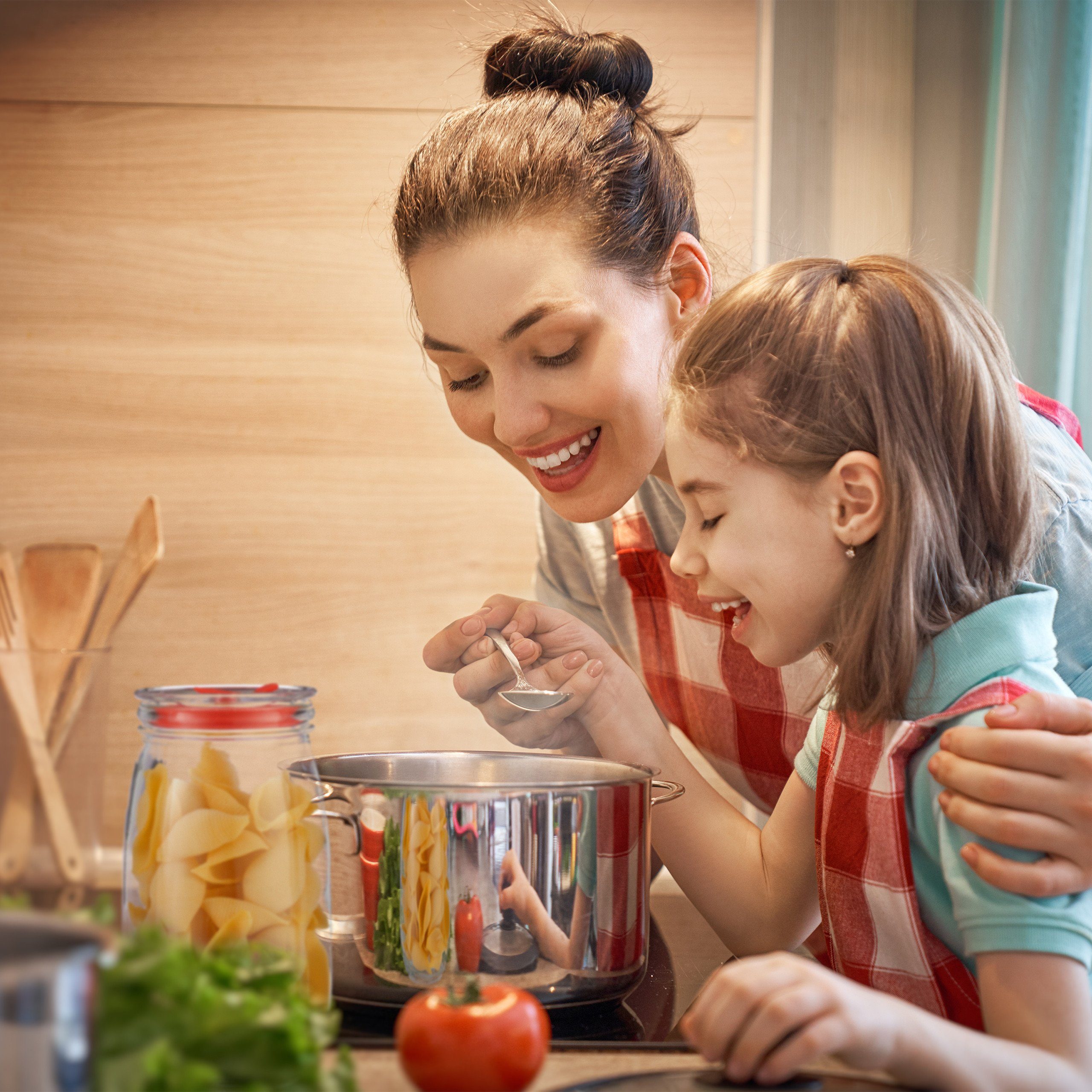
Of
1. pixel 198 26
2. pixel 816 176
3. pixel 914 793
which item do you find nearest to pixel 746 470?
pixel 914 793

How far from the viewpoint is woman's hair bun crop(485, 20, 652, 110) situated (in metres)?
1.12

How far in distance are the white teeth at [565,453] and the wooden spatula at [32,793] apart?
0.50m

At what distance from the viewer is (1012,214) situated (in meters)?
1.46

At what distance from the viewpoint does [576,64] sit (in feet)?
3.68

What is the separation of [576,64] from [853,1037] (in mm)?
946

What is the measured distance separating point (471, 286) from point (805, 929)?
24.7 inches

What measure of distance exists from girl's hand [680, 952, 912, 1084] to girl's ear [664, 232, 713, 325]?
72cm

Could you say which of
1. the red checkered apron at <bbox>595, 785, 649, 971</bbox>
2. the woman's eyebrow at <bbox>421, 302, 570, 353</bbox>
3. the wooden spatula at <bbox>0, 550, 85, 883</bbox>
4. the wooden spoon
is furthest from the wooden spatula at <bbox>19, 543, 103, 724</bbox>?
the red checkered apron at <bbox>595, 785, 649, 971</bbox>

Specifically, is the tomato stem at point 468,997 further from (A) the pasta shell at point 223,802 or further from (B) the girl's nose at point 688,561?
(B) the girl's nose at point 688,561

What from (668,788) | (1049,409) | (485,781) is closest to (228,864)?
(485,781)

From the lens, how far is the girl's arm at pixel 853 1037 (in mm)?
507

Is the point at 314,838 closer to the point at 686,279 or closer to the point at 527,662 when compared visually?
the point at 527,662

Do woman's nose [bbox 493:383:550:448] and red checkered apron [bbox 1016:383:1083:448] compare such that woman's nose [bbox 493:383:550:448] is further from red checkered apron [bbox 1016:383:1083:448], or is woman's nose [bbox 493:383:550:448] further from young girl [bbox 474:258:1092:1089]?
red checkered apron [bbox 1016:383:1083:448]

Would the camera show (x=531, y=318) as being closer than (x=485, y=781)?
No
